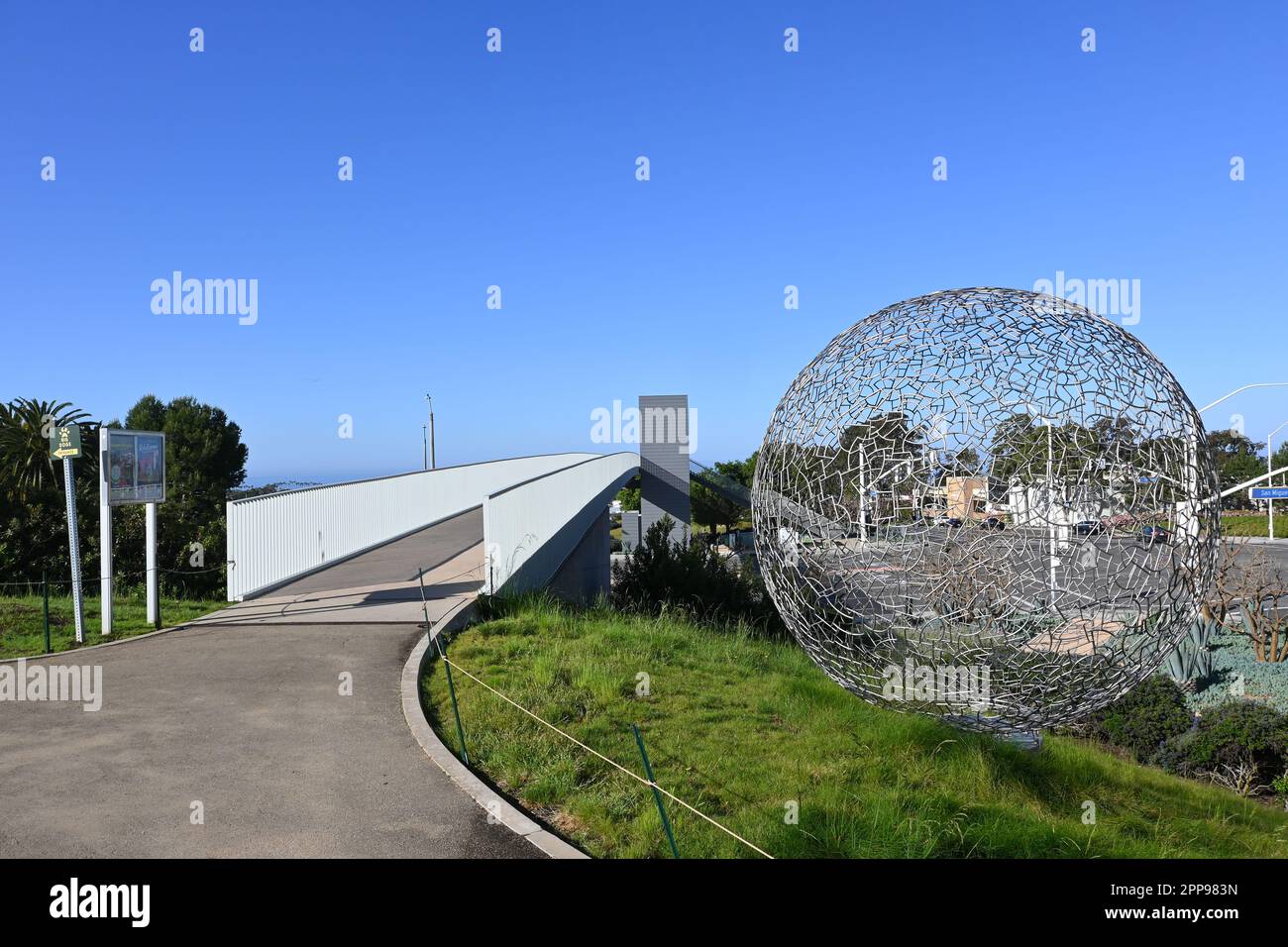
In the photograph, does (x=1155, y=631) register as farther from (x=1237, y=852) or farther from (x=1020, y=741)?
(x=1020, y=741)

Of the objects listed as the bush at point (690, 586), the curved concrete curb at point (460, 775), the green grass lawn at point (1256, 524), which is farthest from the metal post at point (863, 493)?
the green grass lawn at point (1256, 524)

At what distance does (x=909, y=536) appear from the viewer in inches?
203

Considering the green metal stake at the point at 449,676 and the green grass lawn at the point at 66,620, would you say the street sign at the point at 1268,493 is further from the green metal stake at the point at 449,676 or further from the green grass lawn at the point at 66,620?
the green grass lawn at the point at 66,620

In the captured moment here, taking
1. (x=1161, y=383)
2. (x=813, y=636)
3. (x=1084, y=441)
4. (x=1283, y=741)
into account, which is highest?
(x=1161, y=383)

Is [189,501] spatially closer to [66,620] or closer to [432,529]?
[432,529]

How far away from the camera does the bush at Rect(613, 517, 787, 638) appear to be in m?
15.3

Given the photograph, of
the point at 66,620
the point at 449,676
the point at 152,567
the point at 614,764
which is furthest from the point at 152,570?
the point at 614,764

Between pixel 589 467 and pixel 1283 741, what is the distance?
12.6 metres

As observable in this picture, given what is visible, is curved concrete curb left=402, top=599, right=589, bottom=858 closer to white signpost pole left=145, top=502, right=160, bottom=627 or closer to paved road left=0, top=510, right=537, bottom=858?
paved road left=0, top=510, right=537, bottom=858

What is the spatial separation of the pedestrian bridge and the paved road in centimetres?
208
